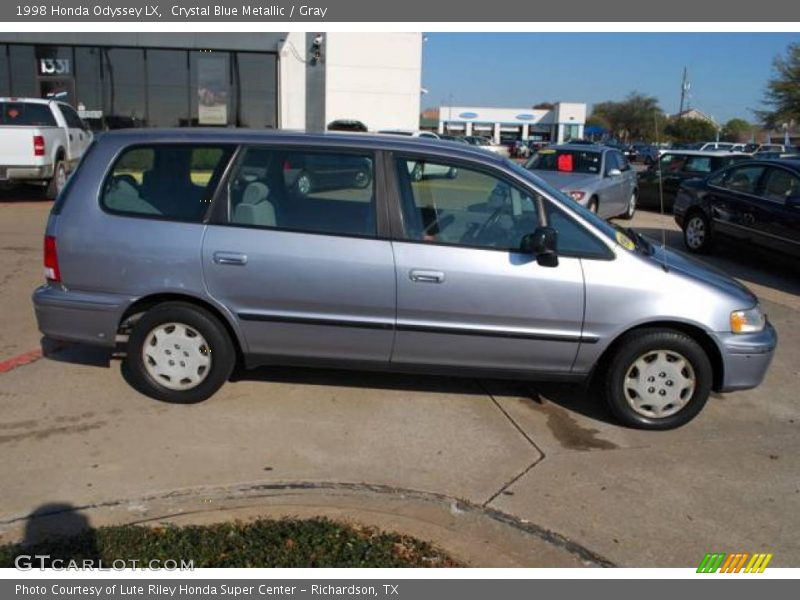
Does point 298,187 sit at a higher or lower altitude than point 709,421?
higher

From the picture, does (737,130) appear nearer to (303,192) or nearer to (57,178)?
(57,178)

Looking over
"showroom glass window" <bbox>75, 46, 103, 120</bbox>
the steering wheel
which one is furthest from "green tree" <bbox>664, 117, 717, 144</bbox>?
the steering wheel

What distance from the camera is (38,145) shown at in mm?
12891

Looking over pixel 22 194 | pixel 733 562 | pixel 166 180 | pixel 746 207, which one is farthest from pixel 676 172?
pixel 733 562

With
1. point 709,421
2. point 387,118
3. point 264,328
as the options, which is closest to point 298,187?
point 264,328

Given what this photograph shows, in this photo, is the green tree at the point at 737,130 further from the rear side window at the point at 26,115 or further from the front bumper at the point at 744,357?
the front bumper at the point at 744,357

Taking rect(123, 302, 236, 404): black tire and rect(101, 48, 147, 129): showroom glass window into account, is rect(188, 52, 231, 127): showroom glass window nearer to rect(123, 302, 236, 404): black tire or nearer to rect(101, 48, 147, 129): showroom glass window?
rect(101, 48, 147, 129): showroom glass window

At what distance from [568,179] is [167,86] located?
47.2ft

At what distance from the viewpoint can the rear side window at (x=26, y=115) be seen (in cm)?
1348

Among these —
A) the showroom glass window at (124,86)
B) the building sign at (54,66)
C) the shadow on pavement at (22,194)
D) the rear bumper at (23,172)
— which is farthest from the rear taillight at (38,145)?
the building sign at (54,66)

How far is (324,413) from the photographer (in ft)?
15.2

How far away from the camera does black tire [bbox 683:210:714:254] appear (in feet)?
34.9
